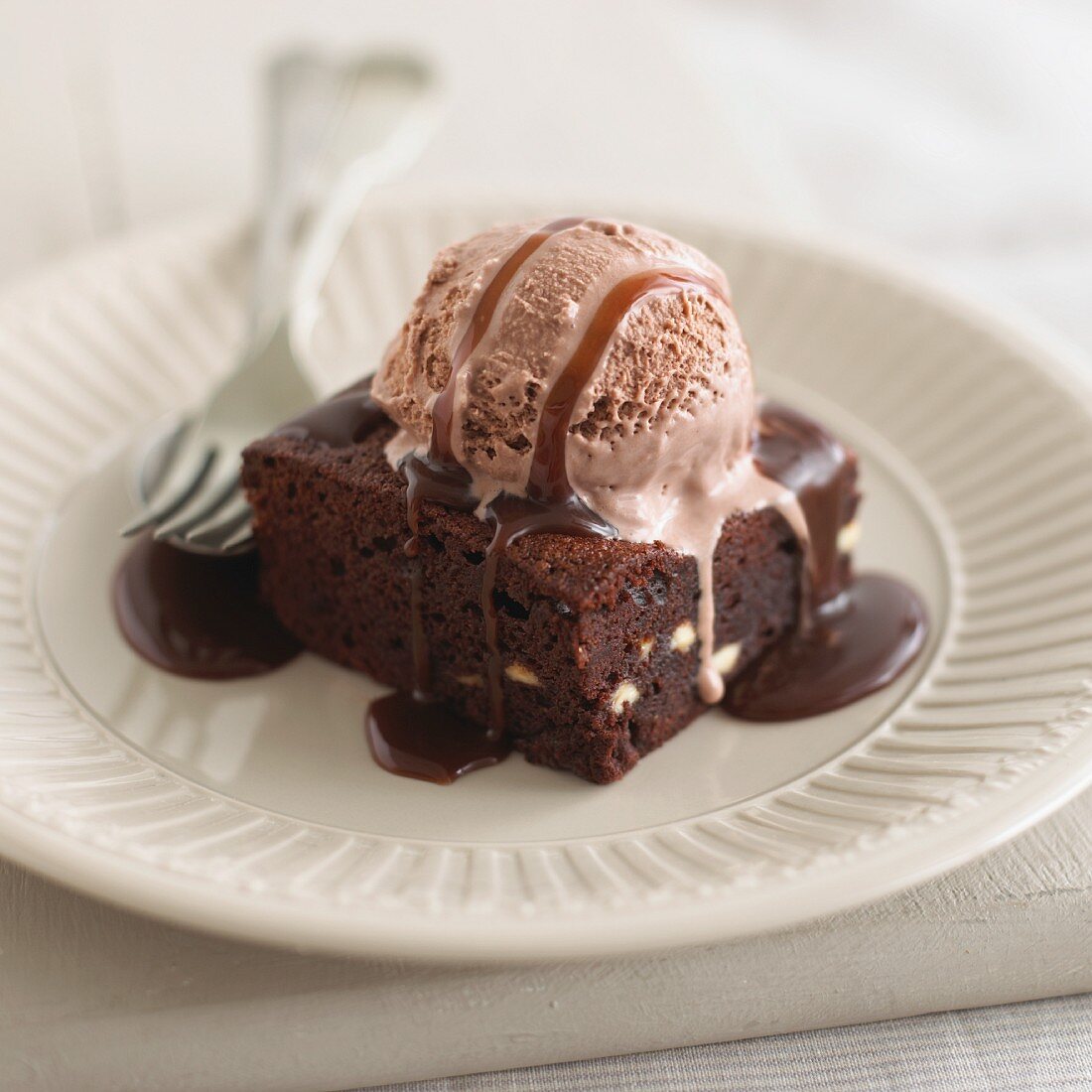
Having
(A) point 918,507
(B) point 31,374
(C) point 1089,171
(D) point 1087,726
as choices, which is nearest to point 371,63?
(B) point 31,374

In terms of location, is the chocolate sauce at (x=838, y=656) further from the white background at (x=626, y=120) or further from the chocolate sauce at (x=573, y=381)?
the white background at (x=626, y=120)

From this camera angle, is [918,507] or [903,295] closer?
[918,507]

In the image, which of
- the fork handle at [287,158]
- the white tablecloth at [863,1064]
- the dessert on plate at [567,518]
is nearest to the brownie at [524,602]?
the dessert on plate at [567,518]

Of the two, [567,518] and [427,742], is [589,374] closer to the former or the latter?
[567,518]

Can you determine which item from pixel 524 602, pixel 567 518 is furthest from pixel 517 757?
pixel 567 518

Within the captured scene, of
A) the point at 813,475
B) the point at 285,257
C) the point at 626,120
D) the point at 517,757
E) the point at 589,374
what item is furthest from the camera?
the point at 626,120

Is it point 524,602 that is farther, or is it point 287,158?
point 287,158

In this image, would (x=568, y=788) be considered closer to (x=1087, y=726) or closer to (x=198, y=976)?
(x=198, y=976)

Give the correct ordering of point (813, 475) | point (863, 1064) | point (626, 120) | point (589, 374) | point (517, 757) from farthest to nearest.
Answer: point (626, 120) < point (813, 475) < point (517, 757) < point (589, 374) < point (863, 1064)
